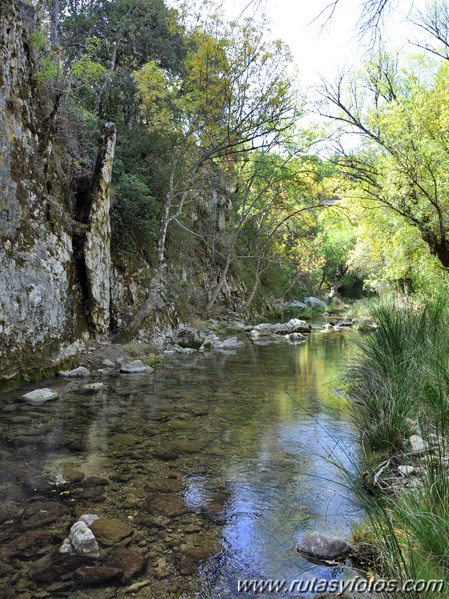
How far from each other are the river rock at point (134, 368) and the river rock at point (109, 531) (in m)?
6.00

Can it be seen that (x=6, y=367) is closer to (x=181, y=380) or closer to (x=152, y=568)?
(x=181, y=380)

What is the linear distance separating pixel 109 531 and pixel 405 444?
2557 mm

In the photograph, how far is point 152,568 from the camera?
2.63 metres

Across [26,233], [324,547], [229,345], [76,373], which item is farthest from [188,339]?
[324,547]

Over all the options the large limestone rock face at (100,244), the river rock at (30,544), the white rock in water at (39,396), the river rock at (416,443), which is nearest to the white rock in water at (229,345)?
the large limestone rock face at (100,244)

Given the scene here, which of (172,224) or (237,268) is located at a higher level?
(172,224)

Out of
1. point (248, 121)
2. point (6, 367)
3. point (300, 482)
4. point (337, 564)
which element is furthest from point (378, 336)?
point (248, 121)

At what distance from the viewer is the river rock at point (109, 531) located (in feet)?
9.50

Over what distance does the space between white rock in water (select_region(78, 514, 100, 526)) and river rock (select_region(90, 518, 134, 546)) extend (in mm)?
30

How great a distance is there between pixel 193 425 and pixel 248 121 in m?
9.16

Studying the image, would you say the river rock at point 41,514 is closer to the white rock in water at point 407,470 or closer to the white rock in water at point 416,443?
the white rock in water at point 407,470

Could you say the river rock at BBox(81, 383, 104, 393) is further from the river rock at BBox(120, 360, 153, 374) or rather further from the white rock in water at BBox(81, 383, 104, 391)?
the river rock at BBox(120, 360, 153, 374)

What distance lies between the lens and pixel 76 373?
830 cm

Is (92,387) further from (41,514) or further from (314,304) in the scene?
(314,304)
